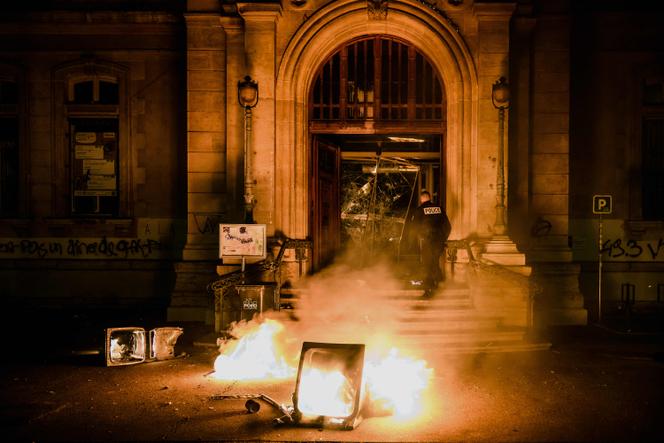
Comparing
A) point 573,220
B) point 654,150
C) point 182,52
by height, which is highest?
point 182,52

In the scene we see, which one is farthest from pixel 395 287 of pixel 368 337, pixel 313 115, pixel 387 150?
pixel 387 150

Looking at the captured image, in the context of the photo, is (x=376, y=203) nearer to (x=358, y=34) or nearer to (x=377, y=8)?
(x=358, y=34)

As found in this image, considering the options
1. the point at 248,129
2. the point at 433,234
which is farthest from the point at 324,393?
the point at 248,129

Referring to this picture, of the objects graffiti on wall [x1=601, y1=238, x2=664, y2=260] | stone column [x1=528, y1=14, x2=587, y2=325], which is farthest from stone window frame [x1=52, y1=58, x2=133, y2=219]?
graffiti on wall [x1=601, y1=238, x2=664, y2=260]

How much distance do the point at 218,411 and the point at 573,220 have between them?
397 inches

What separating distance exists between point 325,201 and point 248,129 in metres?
2.86

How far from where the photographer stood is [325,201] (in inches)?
548

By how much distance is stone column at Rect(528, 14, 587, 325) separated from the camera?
41.8ft

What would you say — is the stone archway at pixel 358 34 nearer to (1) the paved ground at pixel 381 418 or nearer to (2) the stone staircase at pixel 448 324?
(2) the stone staircase at pixel 448 324

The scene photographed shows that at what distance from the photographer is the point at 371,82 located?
1298 centimetres

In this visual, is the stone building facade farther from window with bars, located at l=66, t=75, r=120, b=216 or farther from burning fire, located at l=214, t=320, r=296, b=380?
burning fire, located at l=214, t=320, r=296, b=380

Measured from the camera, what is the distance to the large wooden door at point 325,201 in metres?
13.1

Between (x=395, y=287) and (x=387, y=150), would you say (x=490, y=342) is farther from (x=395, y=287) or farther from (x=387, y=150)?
(x=387, y=150)

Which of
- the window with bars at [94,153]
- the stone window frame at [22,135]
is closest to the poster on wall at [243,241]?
the window with bars at [94,153]
